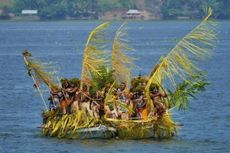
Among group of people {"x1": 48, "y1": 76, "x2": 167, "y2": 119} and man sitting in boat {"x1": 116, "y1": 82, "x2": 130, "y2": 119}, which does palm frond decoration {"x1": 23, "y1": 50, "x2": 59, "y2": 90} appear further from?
man sitting in boat {"x1": 116, "y1": 82, "x2": 130, "y2": 119}

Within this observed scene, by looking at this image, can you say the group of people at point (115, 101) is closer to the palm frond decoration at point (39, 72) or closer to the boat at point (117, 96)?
the boat at point (117, 96)

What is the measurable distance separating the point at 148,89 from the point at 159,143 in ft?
8.69

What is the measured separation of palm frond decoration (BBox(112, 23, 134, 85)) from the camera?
6162 centimetres

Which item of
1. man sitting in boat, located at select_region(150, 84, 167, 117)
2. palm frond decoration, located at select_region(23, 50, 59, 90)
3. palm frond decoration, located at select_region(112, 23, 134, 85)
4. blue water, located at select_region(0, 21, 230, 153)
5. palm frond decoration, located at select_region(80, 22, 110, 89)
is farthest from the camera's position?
palm frond decoration, located at select_region(112, 23, 134, 85)

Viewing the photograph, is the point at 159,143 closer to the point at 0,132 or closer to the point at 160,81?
the point at 160,81

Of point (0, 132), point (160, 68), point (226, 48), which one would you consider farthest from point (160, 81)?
point (226, 48)

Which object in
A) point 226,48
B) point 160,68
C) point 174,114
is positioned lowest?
point 226,48

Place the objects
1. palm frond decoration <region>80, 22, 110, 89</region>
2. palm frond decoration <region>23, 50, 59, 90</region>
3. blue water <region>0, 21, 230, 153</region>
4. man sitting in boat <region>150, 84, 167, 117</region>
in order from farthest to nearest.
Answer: palm frond decoration <region>23, 50, 59, 90</region>, palm frond decoration <region>80, 22, 110, 89</region>, man sitting in boat <region>150, 84, 167, 117</region>, blue water <region>0, 21, 230, 153</region>

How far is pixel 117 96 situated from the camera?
59.0 metres

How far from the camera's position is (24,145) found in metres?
58.5

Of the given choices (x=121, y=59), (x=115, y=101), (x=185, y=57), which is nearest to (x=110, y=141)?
(x=115, y=101)

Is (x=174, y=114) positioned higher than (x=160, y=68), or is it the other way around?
(x=160, y=68)

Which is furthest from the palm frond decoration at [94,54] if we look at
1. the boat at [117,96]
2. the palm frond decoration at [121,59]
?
the palm frond decoration at [121,59]

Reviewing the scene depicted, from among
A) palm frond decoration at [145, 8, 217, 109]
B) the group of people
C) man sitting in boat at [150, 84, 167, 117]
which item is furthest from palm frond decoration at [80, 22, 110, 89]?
man sitting in boat at [150, 84, 167, 117]
